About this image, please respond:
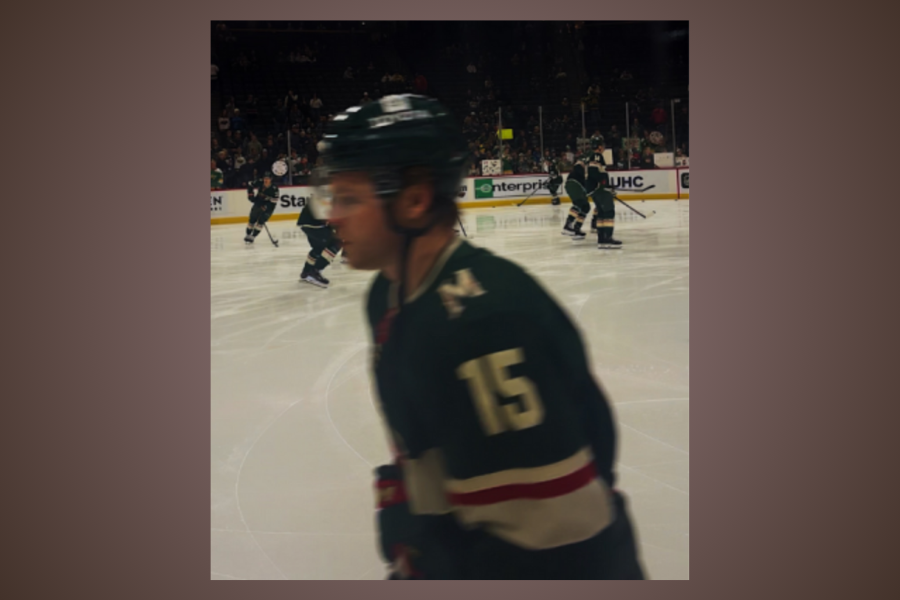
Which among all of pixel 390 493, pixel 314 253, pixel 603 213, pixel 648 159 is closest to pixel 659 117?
pixel 648 159

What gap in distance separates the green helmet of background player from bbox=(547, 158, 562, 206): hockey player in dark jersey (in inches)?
121

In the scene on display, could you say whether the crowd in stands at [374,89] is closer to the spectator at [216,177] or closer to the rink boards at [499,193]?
the spectator at [216,177]

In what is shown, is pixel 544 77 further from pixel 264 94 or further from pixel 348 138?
pixel 348 138

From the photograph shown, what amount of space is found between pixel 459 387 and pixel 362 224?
0.38 meters

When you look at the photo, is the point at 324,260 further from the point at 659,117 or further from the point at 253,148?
the point at 659,117

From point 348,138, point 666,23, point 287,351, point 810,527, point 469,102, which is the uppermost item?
point 666,23

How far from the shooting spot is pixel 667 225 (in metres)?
5.86

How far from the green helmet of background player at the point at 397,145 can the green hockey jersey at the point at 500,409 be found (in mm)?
181

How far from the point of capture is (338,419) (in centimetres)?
289

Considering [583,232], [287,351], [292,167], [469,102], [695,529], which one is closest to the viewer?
[695,529]

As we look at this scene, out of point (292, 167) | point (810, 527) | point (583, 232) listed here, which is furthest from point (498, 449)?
point (583, 232)

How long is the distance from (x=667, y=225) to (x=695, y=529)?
149 inches

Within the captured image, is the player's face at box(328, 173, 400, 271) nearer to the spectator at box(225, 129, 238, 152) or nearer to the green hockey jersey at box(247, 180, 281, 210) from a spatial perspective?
the spectator at box(225, 129, 238, 152)

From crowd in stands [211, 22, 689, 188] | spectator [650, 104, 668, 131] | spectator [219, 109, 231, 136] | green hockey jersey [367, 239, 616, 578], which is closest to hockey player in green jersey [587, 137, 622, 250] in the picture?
spectator [650, 104, 668, 131]
